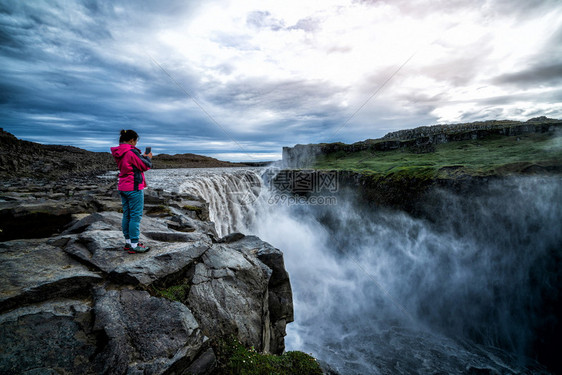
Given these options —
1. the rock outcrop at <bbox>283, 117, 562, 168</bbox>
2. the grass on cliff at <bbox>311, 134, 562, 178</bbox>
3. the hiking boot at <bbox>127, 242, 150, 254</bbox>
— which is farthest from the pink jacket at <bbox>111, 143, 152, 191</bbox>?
the rock outcrop at <bbox>283, 117, 562, 168</bbox>

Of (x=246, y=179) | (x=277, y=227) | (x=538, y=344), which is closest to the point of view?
(x=538, y=344)

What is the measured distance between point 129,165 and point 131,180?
40 cm

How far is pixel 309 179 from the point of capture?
5022 centimetres

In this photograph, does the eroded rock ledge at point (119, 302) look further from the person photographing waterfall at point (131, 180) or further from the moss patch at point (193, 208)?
the moss patch at point (193, 208)

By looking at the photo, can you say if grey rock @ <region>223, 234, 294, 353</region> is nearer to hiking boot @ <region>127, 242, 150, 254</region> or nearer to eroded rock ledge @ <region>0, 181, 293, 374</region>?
eroded rock ledge @ <region>0, 181, 293, 374</region>

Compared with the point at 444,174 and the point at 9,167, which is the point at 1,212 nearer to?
the point at 9,167

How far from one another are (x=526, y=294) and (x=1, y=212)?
1326 inches

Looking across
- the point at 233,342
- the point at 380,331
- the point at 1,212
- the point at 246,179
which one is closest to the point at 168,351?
the point at 233,342

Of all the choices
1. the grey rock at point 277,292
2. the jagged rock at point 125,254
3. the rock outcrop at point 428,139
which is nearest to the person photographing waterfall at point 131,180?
the jagged rock at point 125,254

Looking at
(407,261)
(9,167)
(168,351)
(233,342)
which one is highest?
(9,167)

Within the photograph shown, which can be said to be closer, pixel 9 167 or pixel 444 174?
pixel 444 174

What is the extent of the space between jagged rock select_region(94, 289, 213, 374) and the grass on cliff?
97.5 ft

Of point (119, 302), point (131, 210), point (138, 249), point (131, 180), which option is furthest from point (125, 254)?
point (131, 180)

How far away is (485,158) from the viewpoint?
33406 mm
